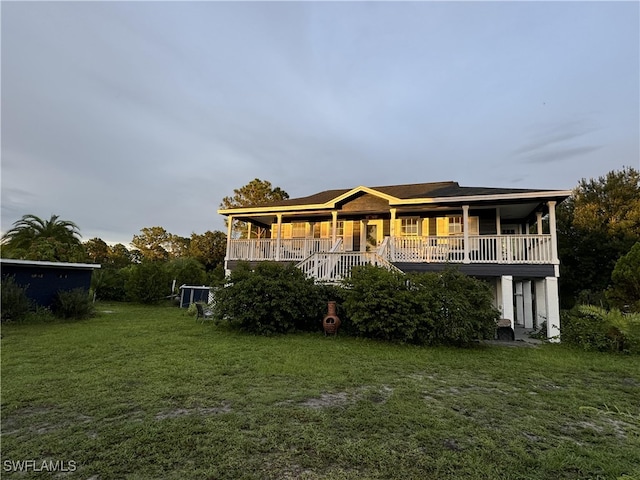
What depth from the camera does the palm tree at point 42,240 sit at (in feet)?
52.2

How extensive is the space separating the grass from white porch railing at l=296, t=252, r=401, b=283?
4120 millimetres

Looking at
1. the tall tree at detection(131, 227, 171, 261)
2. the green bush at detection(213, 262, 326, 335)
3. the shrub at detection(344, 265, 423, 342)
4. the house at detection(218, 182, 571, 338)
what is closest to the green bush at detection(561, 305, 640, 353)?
the house at detection(218, 182, 571, 338)

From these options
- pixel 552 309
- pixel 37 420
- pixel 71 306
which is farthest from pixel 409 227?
pixel 37 420

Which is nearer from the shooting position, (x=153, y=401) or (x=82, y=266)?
(x=153, y=401)

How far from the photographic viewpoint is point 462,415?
147 inches

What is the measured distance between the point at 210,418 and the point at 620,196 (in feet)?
109

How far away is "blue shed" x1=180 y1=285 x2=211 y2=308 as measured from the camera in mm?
16906

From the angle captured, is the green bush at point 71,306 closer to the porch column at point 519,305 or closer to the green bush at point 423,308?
the green bush at point 423,308

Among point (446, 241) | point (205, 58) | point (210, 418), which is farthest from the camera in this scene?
point (205, 58)

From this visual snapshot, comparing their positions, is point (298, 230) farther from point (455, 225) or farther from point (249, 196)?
point (249, 196)

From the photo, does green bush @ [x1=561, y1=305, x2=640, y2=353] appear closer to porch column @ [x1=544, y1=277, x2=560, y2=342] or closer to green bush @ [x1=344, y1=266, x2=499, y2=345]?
porch column @ [x1=544, y1=277, x2=560, y2=342]

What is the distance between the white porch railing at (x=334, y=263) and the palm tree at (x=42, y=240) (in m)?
13.2

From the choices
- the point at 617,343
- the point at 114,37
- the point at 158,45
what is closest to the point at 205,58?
the point at 158,45

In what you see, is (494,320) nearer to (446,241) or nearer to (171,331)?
(446,241)
